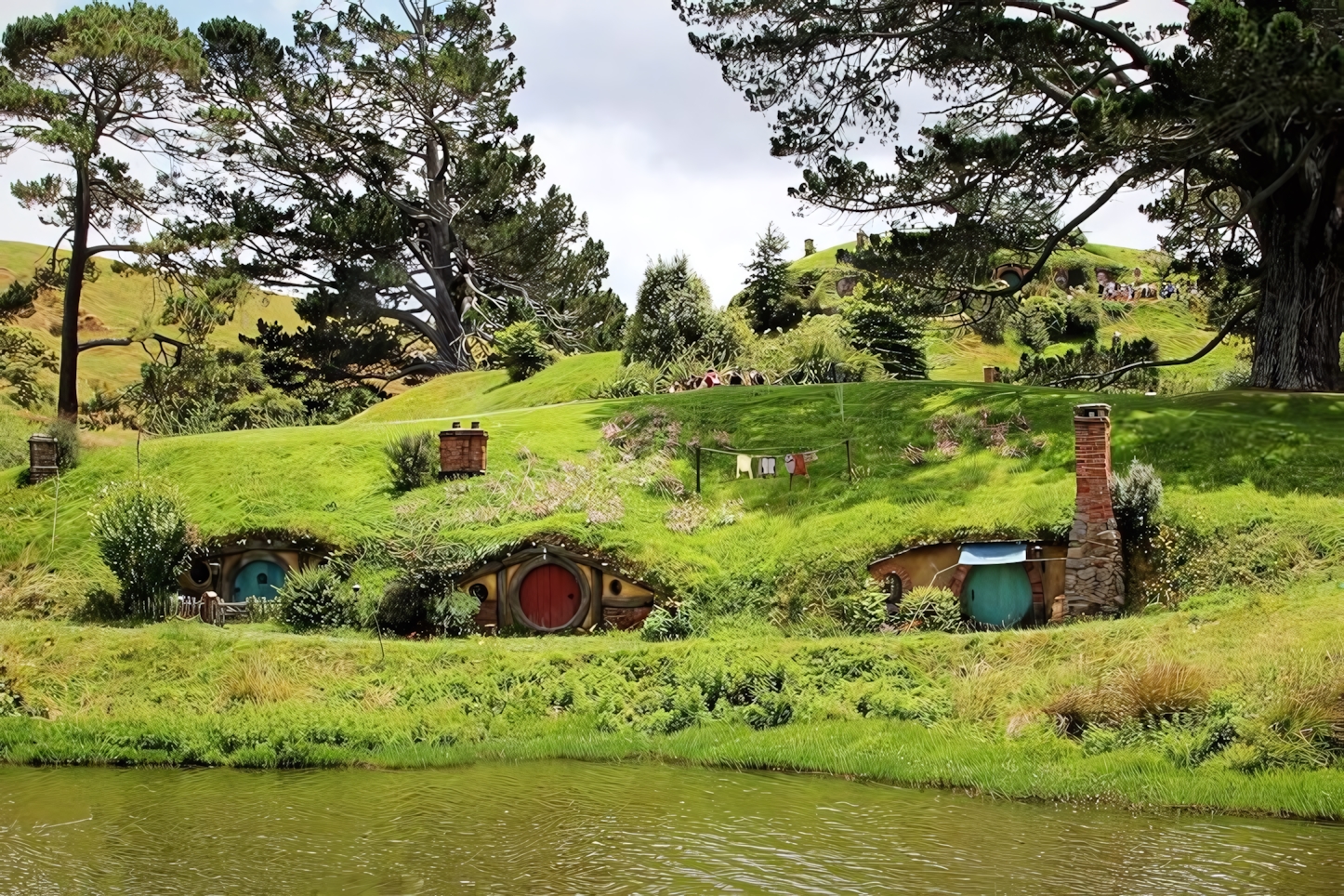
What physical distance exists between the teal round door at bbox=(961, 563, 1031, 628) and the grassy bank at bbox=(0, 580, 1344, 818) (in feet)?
9.15

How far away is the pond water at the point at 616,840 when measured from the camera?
13.6 metres

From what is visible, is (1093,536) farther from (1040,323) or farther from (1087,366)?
(1040,323)

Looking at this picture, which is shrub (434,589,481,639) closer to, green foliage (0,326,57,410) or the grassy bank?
the grassy bank

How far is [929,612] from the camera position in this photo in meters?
25.3

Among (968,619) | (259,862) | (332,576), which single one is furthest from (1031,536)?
(259,862)

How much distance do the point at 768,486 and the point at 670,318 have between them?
15.4 meters

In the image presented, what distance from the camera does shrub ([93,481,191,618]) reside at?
28.7 m

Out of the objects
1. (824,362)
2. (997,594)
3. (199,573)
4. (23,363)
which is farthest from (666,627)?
(23,363)

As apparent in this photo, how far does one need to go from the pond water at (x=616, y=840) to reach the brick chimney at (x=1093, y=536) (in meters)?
8.45

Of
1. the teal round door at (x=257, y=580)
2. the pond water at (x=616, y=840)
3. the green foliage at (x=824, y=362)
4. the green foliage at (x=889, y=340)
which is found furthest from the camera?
the green foliage at (x=889, y=340)

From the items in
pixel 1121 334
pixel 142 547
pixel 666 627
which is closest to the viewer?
pixel 666 627

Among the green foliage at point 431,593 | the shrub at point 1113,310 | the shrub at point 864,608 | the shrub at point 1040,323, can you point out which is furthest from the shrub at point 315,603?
the shrub at point 1113,310

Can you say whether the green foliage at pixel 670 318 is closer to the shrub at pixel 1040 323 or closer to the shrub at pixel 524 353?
the shrub at pixel 524 353

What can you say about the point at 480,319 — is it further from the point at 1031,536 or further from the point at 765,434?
the point at 1031,536
